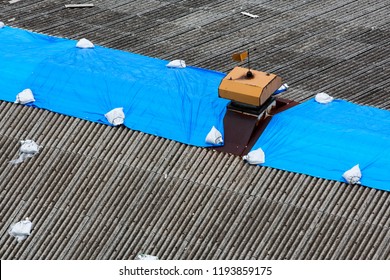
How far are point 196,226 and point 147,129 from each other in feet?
21.3

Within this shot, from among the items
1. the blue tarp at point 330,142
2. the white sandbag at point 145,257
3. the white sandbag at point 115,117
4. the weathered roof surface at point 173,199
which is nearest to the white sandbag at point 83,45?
the weathered roof surface at point 173,199

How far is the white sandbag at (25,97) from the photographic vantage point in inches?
1790

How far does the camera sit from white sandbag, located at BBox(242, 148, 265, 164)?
40.8m

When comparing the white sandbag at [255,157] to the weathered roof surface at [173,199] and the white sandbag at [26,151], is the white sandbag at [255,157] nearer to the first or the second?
the weathered roof surface at [173,199]

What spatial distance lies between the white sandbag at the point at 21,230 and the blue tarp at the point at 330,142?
11259 millimetres

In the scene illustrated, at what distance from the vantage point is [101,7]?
6153 centimetres

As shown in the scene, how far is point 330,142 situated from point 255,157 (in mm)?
3634

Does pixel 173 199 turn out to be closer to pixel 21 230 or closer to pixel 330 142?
pixel 21 230

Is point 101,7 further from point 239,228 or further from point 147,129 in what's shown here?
point 239,228

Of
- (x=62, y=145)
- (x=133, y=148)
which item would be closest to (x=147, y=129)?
(x=133, y=148)

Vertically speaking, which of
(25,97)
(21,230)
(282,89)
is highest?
(25,97)

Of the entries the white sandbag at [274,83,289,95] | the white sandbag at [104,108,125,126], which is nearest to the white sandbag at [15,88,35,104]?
the white sandbag at [104,108,125,126]

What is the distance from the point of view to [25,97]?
149 ft

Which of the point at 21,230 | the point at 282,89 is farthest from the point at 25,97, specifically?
the point at 282,89
